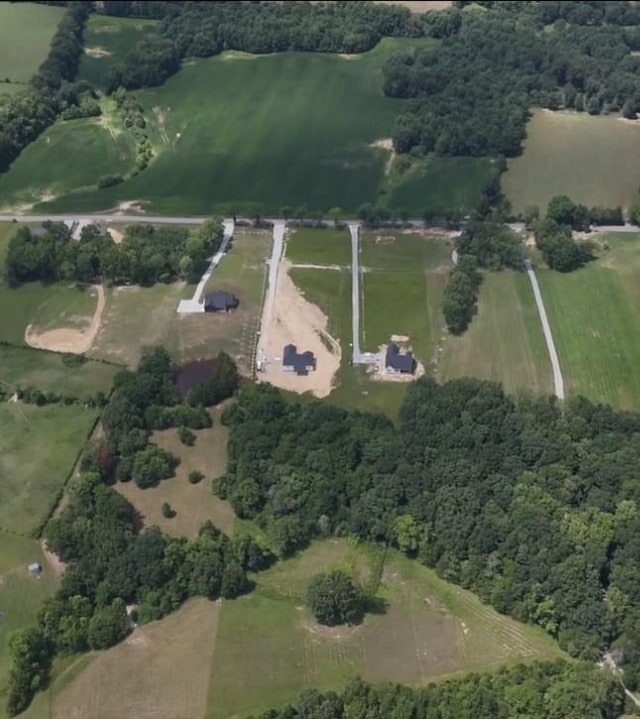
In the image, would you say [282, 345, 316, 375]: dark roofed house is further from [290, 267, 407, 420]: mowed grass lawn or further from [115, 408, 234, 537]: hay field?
[115, 408, 234, 537]: hay field

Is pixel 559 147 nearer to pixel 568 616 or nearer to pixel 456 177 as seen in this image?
pixel 456 177

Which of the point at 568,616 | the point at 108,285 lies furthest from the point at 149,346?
the point at 568,616

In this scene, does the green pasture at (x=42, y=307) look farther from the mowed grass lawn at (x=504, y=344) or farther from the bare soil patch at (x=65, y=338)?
the mowed grass lawn at (x=504, y=344)

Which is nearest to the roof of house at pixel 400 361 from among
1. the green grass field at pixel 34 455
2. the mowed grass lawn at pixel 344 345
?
the mowed grass lawn at pixel 344 345

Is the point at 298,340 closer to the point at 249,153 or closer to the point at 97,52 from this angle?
the point at 249,153

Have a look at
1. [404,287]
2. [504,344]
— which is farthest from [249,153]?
[504,344]

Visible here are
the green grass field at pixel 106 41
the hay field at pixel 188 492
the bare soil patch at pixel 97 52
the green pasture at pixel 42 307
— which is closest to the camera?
the hay field at pixel 188 492
